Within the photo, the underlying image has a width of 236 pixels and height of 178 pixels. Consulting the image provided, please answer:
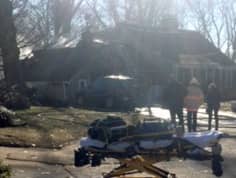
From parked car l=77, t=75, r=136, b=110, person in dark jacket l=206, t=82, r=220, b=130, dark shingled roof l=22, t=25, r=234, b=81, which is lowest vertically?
parked car l=77, t=75, r=136, b=110

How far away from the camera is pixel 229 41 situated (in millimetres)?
76750

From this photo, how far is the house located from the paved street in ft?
85.7

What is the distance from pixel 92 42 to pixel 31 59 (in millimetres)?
4782

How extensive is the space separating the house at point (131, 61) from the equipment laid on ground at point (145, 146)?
101 feet

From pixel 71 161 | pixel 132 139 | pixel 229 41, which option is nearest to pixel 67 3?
pixel 71 161

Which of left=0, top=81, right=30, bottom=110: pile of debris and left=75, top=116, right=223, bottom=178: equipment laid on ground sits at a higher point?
left=75, top=116, right=223, bottom=178: equipment laid on ground

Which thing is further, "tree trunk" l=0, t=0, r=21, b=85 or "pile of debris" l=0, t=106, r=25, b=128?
"tree trunk" l=0, t=0, r=21, b=85

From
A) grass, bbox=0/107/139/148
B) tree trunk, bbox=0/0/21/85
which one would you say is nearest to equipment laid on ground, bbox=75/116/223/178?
grass, bbox=0/107/139/148

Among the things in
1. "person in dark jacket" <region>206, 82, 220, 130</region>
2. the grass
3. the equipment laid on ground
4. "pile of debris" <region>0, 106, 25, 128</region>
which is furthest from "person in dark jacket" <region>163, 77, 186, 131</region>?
the equipment laid on ground

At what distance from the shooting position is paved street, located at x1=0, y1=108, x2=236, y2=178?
1067cm

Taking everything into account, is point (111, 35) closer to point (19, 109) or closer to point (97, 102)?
point (97, 102)

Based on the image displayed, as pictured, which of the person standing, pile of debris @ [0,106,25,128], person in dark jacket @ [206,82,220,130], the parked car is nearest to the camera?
pile of debris @ [0,106,25,128]

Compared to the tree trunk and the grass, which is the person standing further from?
the tree trunk

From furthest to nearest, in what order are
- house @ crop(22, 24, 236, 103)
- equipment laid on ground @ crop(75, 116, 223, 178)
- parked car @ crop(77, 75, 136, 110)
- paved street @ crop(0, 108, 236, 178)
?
house @ crop(22, 24, 236, 103), parked car @ crop(77, 75, 136, 110), paved street @ crop(0, 108, 236, 178), equipment laid on ground @ crop(75, 116, 223, 178)
